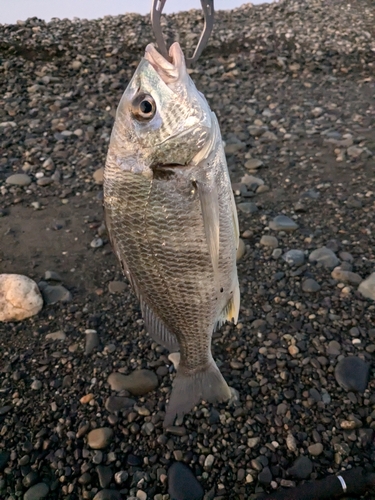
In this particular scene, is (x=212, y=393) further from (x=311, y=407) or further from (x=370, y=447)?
(x=370, y=447)

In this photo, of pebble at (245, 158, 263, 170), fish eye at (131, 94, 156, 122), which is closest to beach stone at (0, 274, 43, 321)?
fish eye at (131, 94, 156, 122)

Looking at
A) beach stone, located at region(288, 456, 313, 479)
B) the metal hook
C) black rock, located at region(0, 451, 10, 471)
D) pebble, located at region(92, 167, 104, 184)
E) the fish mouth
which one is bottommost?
beach stone, located at region(288, 456, 313, 479)

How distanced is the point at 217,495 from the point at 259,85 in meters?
6.73

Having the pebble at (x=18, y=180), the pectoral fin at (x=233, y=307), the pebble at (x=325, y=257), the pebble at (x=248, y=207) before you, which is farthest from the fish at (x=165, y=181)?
the pebble at (x=18, y=180)

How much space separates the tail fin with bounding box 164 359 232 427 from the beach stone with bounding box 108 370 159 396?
558 millimetres

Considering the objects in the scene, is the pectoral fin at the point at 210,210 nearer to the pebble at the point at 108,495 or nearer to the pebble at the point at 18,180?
the pebble at the point at 108,495

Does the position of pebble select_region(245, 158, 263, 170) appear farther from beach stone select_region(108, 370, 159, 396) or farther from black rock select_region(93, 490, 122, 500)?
black rock select_region(93, 490, 122, 500)

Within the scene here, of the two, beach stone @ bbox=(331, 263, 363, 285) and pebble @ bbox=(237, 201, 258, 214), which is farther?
pebble @ bbox=(237, 201, 258, 214)

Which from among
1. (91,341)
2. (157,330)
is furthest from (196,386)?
(91,341)

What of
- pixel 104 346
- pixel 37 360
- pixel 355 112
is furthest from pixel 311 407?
pixel 355 112

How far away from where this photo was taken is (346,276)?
371 centimetres

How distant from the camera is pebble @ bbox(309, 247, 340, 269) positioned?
3.88m

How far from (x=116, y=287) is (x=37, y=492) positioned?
1722mm

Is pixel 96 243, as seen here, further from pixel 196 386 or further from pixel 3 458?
pixel 196 386
